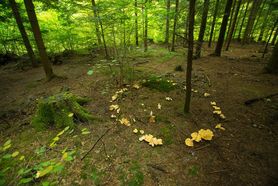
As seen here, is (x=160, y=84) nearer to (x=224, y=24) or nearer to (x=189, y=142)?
(x=189, y=142)

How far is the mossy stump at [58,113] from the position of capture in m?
3.68

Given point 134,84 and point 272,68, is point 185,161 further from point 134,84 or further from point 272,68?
point 272,68

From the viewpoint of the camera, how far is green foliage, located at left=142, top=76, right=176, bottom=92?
17.8 feet

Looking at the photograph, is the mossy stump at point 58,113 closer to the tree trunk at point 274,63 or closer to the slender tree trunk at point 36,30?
the slender tree trunk at point 36,30

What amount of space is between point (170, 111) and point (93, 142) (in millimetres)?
2197

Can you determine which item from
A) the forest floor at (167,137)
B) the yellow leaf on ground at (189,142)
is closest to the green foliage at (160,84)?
the forest floor at (167,137)

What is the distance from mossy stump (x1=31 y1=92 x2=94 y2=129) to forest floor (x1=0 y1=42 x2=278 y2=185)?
0.81 feet

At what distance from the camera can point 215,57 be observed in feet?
31.2

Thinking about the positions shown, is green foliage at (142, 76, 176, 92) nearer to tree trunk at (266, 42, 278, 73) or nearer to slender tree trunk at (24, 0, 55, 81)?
tree trunk at (266, 42, 278, 73)

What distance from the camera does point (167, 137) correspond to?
3.36 metres

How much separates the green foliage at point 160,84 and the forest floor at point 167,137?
Result: 0.21 meters

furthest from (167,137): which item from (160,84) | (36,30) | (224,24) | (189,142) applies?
(224,24)

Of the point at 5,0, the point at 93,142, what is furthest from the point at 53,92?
the point at 5,0

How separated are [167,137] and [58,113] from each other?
8.92ft
